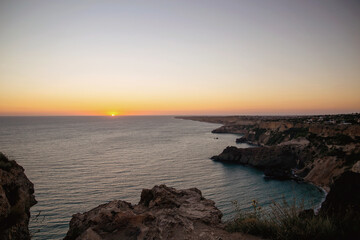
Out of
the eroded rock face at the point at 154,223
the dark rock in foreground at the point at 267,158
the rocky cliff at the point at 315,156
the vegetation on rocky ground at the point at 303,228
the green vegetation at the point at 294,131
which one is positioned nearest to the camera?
the vegetation on rocky ground at the point at 303,228

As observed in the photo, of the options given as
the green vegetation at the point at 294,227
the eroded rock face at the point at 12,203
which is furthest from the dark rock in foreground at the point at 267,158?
the eroded rock face at the point at 12,203

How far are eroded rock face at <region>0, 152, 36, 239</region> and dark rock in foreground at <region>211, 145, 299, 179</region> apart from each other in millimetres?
38771

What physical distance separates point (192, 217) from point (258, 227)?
3127 millimetres

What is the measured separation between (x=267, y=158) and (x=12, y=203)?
45.7 m

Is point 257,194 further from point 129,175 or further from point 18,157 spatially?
point 18,157

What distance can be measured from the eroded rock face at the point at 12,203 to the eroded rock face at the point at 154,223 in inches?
74.8

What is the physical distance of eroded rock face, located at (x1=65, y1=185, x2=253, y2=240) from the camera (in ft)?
22.9

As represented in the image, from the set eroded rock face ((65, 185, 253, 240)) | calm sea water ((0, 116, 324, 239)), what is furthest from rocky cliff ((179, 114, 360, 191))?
eroded rock face ((65, 185, 253, 240))

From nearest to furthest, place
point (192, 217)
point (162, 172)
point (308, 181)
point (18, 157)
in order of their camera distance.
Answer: point (192, 217), point (308, 181), point (162, 172), point (18, 157)

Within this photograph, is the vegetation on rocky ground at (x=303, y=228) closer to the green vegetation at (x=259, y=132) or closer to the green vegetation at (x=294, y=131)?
the green vegetation at (x=294, y=131)

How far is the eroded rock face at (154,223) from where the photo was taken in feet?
22.9

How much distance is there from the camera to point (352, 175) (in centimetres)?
764

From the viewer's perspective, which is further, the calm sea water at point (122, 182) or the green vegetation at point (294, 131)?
the green vegetation at point (294, 131)

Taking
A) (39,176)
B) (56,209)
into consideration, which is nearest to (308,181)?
(56,209)
